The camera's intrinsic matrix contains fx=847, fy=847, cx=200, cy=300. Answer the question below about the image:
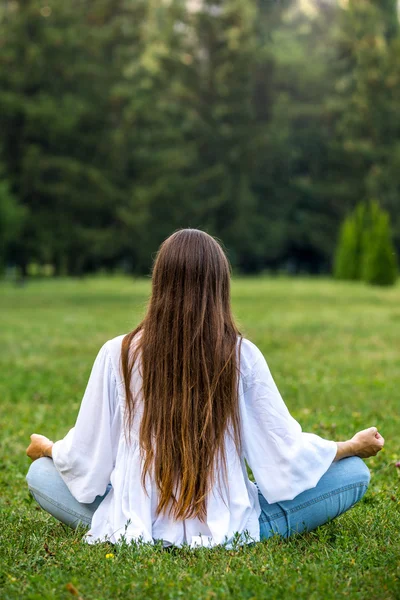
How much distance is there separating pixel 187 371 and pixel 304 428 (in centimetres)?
359

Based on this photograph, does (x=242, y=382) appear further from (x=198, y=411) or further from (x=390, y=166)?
(x=390, y=166)

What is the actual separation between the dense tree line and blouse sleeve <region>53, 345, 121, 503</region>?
35.2 m

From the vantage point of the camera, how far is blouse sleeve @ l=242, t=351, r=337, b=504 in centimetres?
344

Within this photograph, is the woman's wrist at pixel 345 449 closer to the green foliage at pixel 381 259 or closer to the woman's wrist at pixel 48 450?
the woman's wrist at pixel 48 450

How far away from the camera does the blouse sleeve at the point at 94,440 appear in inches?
137

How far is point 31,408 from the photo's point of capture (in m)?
8.09

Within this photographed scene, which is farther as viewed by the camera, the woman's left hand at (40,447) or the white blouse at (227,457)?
the woman's left hand at (40,447)

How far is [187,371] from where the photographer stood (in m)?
3.38

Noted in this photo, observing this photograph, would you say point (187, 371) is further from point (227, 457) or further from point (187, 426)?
point (227, 457)

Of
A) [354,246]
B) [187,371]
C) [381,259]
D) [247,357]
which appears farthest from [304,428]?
[354,246]

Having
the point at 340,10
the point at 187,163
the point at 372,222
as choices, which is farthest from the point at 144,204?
the point at 340,10

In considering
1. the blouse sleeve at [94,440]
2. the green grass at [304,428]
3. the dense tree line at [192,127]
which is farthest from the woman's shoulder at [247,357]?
the dense tree line at [192,127]

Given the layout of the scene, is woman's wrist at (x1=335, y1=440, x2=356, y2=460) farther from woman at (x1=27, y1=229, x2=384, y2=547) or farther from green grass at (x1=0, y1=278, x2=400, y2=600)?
green grass at (x1=0, y1=278, x2=400, y2=600)

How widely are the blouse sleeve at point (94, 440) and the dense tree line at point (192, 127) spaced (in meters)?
35.2
